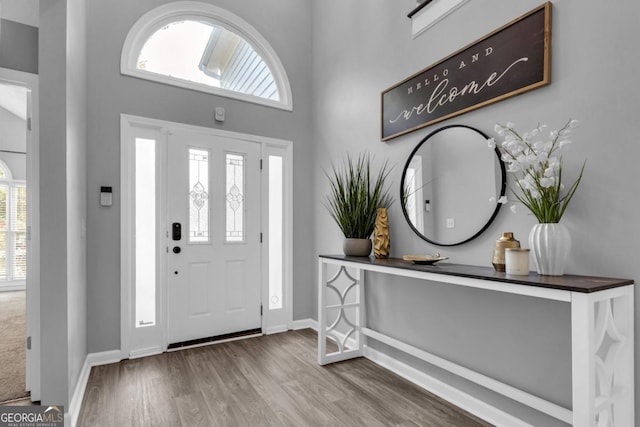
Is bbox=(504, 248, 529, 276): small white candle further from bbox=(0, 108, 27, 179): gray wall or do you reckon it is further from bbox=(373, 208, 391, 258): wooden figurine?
bbox=(0, 108, 27, 179): gray wall

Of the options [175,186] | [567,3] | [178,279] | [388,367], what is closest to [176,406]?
[178,279]

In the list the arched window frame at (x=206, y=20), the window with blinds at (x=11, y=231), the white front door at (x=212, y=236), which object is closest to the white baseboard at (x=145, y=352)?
the white front door at (x=212, y=236)

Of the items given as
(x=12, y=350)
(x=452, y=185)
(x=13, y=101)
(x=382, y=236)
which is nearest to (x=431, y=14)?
(x=452, y=185)

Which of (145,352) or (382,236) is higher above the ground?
(382,236)

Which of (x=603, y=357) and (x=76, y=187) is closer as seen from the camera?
(x=603, y=357)

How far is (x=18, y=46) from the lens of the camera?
2191 mm

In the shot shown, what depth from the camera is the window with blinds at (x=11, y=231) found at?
19.5 feet

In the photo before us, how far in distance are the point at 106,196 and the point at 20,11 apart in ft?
4.36

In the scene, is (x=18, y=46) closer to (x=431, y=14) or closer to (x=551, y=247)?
(x=431, y=14)

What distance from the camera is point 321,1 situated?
12.3 feet

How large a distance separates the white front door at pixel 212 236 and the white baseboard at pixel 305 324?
416 mm

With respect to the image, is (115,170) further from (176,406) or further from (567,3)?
(567,3)

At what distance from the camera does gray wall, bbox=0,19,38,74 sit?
7.04ft

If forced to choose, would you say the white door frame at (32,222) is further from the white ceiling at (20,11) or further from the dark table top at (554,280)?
the dark table top at (554,280)
